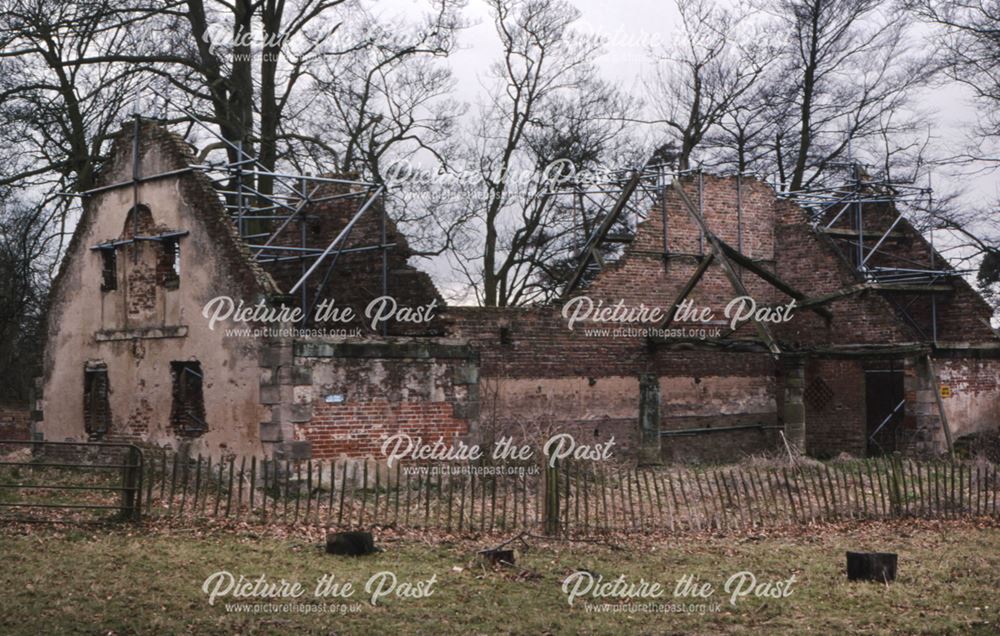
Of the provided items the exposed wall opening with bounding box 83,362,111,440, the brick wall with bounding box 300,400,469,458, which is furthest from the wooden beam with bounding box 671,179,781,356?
the exposed wall opening with bounding box 83,362,111,440

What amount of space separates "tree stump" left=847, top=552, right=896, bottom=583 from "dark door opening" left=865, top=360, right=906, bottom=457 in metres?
12.1

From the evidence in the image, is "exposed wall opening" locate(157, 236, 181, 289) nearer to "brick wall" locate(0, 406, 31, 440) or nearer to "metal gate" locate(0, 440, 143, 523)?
"metal gate" locate(0, 440, 143, 523)

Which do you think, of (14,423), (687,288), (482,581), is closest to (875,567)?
(482,581)

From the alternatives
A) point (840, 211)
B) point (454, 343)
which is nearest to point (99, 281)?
point (454, 343)

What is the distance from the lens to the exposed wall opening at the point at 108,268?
19.3 m

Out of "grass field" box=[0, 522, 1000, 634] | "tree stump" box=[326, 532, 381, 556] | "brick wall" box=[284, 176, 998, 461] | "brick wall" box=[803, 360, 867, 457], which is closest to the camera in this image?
"grass field" box=[0, 522, 1000, 634]

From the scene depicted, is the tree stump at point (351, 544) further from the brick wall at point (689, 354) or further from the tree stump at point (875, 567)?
the brick wall at point (689, 354)

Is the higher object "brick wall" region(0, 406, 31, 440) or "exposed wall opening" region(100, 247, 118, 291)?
"exposed wall opening" region(100, 247, 118, 291)

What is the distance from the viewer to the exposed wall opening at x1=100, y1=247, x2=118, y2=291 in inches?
759

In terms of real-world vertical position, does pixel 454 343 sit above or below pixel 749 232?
below

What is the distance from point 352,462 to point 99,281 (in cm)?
640

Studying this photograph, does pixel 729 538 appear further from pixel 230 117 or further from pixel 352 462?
pixel 230 117

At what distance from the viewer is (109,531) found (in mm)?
13078

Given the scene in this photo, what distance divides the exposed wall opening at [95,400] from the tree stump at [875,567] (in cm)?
1290
